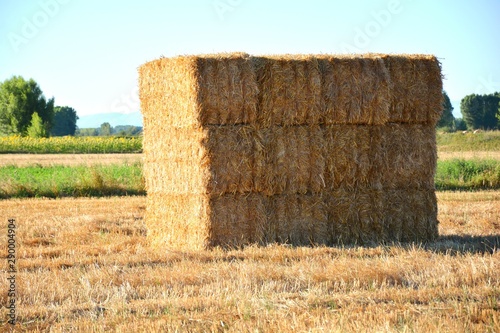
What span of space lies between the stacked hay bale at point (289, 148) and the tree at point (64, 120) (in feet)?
382

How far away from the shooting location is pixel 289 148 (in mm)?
11688

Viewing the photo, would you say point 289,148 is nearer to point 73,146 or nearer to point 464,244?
point 464,244

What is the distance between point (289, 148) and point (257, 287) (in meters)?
3.74

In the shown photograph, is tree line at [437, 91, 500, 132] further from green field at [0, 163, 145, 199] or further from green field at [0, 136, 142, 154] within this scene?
green field at [0, 163, 145, 199]

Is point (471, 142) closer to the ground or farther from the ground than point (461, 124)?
closer to the ground

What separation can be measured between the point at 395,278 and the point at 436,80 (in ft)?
16.1

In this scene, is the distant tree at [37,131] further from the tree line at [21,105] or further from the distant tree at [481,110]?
the distant tree at [481,110]

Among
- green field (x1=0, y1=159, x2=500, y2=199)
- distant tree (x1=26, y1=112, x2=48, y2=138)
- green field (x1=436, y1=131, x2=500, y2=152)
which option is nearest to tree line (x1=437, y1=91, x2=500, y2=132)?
green field (x1=436, y1=131, x2=500, y2=152)

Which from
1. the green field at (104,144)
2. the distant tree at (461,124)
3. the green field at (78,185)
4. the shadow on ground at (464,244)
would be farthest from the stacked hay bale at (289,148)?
the distant tree at (461,124)

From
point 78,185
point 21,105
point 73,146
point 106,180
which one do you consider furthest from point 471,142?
point 21,105

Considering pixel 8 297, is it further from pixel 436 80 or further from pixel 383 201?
pixel 436 80

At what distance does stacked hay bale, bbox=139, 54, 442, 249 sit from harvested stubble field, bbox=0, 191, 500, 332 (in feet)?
2.37

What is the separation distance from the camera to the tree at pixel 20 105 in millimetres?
84688

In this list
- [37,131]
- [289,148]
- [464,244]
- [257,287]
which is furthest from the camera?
[37,131]
